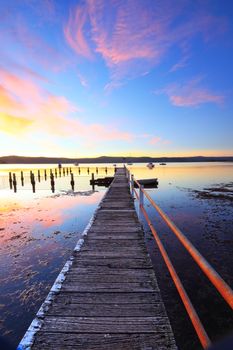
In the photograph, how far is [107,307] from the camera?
11.6ft

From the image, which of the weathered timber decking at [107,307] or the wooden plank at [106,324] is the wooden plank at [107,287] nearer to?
the weathered timber decking at [107,307]

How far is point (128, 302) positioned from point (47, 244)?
8.35 metres

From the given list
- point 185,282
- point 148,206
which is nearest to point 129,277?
point 185,282

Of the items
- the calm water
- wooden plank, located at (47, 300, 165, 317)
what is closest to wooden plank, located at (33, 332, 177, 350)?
wooden plank, located at (47, 300, 165, 317)

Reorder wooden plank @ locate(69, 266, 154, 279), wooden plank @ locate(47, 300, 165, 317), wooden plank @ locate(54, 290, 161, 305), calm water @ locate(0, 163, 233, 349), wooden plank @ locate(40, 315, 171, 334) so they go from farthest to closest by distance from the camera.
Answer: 1. calm water @ locate(0, 163, 233, 349)
2. wooden plank @ locate(69, 266, 154, 279)
3. wooden plank @ locate(54, 290, 161, 305)
4. wooden plank @ locate(47, 300, 165, 317)
5. wooden plank @ locate(40, 315, 171, 334)

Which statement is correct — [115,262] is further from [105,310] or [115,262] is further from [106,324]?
[106,324]

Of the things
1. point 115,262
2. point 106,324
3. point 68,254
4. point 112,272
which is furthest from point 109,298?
point 68,254

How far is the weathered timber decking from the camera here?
2895mm

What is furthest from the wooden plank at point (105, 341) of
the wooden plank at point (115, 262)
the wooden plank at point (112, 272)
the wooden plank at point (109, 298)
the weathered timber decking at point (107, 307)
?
the wooden plank at point (115, 262)

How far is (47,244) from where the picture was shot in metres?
11.2

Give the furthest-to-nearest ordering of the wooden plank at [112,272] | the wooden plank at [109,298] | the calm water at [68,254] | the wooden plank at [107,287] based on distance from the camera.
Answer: the calm water at [68,254]
the wooden plank at [112,272]
the wooden plank at [107,287]
the wooden plank at [109,298]

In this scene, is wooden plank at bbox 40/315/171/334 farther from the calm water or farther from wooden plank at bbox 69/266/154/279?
the calm water

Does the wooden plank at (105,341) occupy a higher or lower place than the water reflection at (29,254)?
higher

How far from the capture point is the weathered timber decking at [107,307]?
2895 mm
